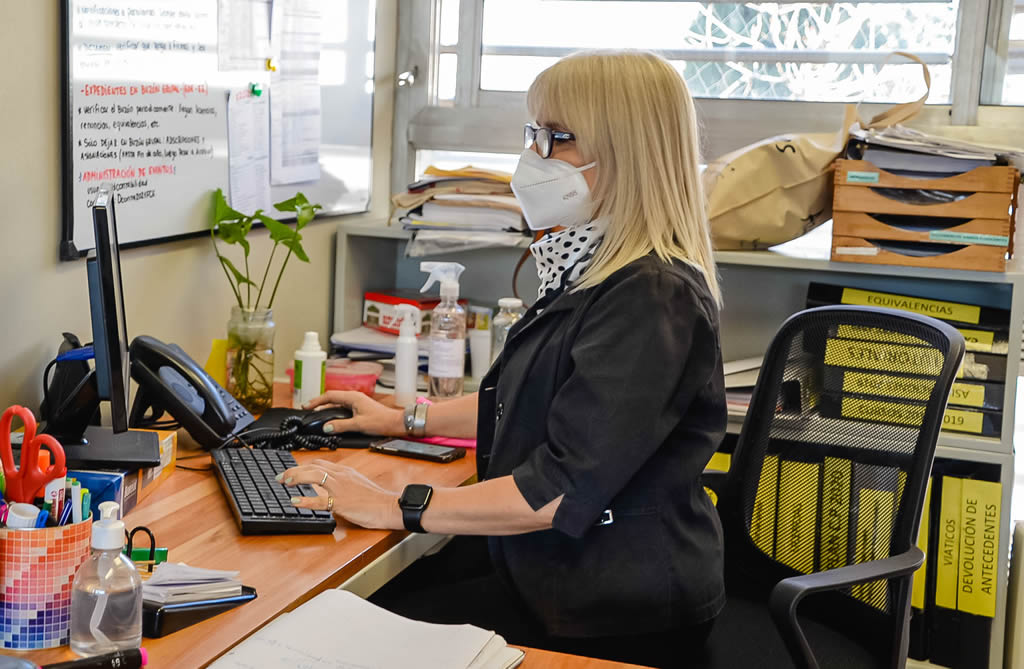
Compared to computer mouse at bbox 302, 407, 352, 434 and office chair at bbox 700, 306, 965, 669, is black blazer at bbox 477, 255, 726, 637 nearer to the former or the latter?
office chair at bbox 700, 306, 965, 669

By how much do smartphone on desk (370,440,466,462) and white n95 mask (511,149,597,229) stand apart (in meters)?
0.46

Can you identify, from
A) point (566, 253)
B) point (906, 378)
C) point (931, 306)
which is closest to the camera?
point (566, 253)

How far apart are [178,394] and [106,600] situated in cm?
78

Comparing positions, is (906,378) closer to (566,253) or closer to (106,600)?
(566,253)

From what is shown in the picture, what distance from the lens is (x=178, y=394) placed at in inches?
69.5

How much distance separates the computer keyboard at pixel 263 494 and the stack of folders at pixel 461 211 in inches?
34.3

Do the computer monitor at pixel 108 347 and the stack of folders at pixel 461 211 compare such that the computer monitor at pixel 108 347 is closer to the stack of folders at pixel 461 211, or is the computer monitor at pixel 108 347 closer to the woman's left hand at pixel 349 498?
the woman's left hand at pixel 349 498

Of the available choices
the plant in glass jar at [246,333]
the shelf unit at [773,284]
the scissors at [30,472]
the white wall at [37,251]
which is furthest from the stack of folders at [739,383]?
the scissors at [30,472]

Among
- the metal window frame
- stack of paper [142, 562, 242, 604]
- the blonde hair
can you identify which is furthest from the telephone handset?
the metal window frame

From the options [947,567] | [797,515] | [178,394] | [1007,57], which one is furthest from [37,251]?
[1007,57]

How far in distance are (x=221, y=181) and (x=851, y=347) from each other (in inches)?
48.1

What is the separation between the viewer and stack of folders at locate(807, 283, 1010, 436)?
1617 millimetres

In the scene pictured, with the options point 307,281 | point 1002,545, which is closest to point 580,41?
point 307,281

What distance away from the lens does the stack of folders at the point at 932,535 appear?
1.70 meters
